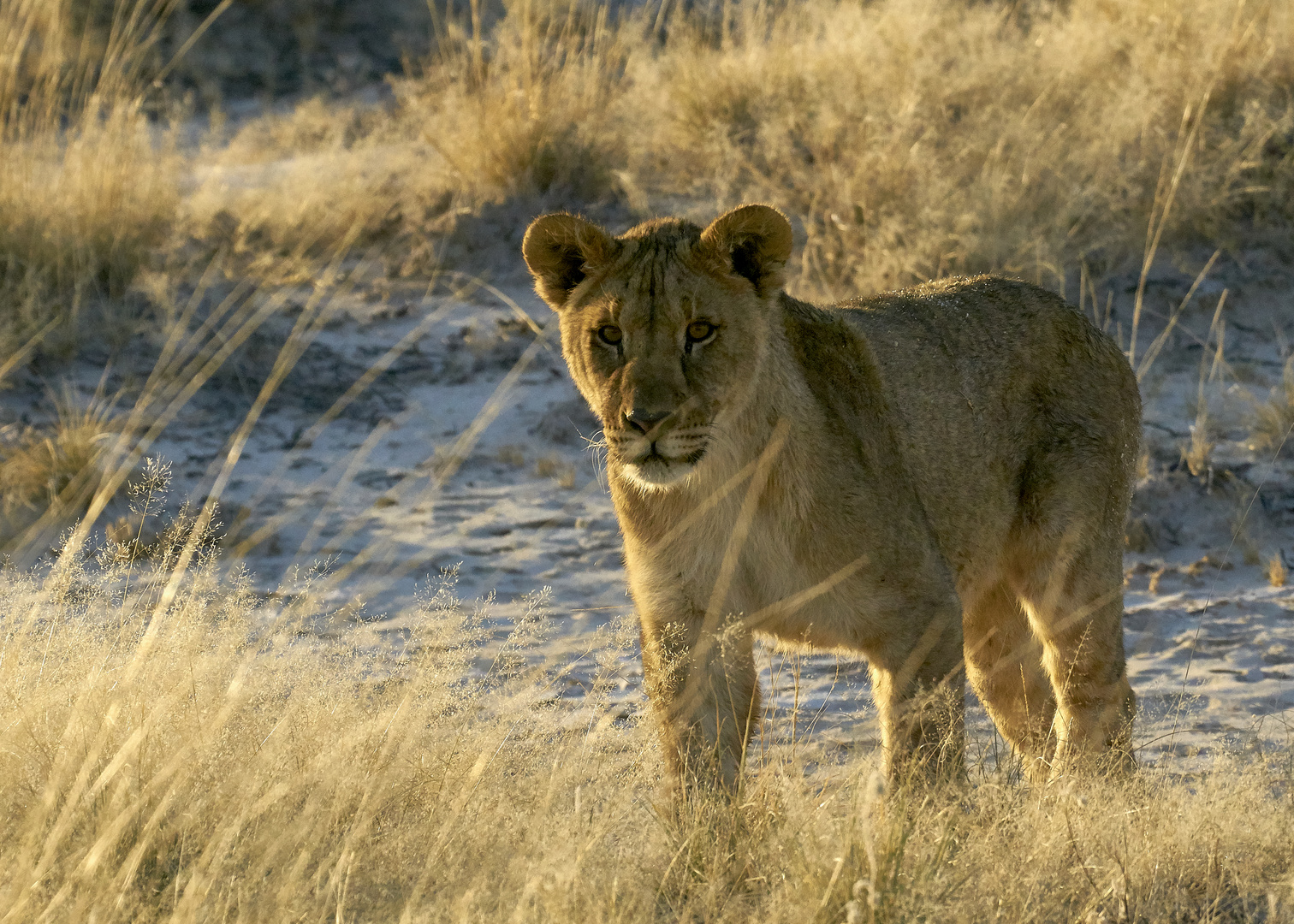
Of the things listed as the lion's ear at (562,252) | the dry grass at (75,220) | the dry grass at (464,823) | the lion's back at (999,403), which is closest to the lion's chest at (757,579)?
the dry grass at (464,823)

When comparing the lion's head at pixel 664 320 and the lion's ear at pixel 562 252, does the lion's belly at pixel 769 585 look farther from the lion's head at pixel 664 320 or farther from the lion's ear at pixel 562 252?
the lion's ear at pixel 562 252

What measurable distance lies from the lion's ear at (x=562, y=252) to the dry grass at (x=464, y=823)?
0.95 m

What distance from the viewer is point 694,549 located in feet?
11.9

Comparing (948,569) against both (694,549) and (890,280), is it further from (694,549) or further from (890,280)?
(890,280)

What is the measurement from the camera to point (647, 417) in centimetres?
333

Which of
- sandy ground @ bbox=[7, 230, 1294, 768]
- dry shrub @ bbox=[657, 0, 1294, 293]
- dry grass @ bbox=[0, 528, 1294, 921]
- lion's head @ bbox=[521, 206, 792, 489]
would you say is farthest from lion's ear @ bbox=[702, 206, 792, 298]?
dry shrub @ bbox=[657, 0, 1294, 293]

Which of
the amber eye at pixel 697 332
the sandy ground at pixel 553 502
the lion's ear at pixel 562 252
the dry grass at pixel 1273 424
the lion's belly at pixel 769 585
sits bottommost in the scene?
the sandy ground at pixel 553 502

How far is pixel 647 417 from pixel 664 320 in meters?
0.32

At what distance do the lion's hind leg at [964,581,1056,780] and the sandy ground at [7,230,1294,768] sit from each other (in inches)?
6.0

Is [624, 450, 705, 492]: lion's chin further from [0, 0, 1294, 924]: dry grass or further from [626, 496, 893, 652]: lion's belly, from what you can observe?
[0, 0, 1294, 924]: dry grass

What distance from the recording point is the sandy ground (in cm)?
504

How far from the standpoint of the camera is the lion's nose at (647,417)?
3.33 meters

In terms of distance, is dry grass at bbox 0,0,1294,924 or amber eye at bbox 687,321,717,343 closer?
dry grass at bbox 0,0,1294,924

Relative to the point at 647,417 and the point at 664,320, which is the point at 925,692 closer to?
the point at 647,417
